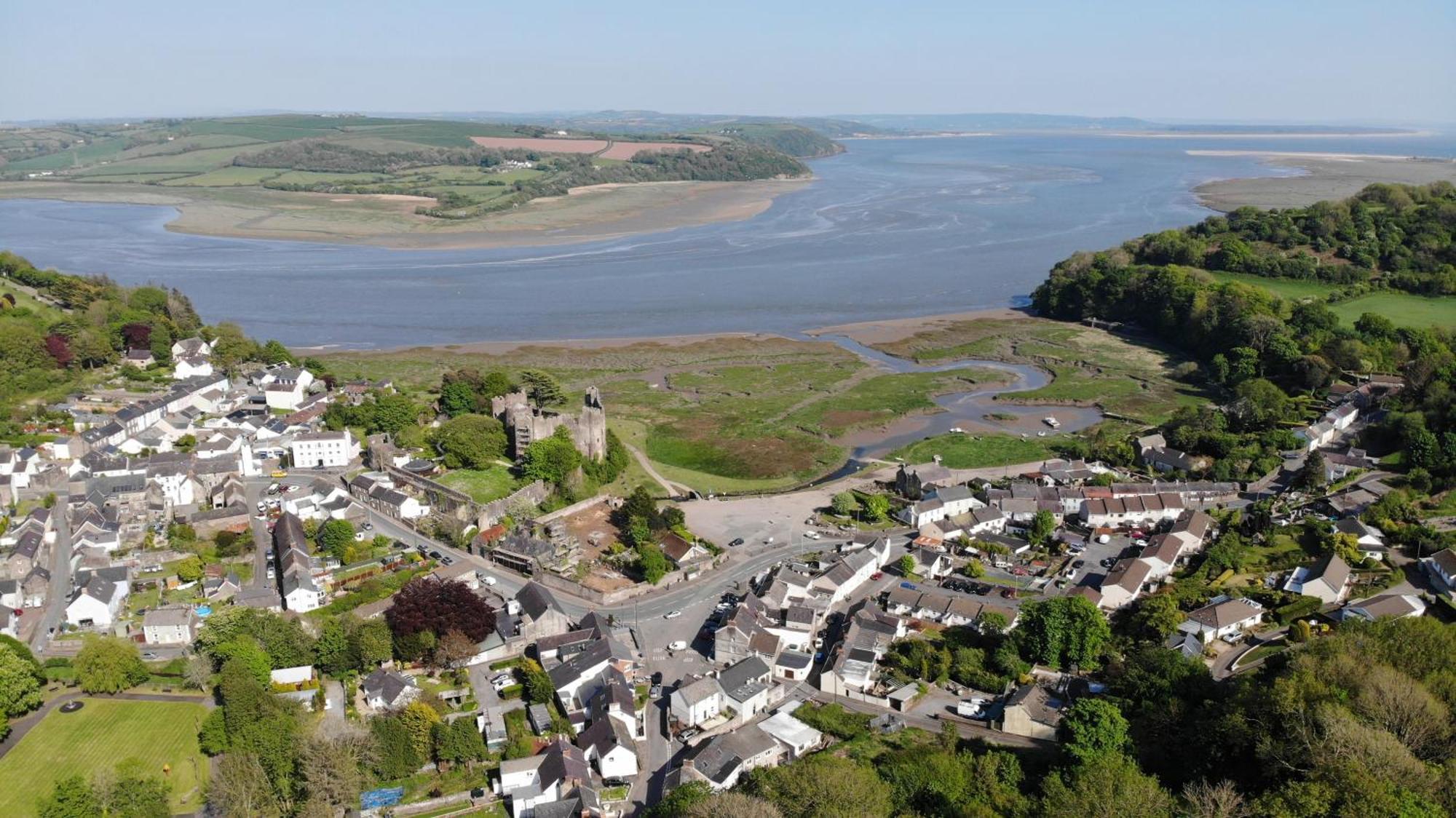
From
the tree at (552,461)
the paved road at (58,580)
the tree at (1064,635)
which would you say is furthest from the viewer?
the tree at (552,461)

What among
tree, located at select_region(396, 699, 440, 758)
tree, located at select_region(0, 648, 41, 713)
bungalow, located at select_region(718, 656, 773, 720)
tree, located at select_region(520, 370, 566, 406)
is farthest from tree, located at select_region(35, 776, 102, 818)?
tree, located at select_region(520, 370, 566, 406)

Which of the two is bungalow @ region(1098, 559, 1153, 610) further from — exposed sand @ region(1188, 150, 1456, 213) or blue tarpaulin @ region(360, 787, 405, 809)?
exposed sand @ region(1188, 150, 1456, 213)

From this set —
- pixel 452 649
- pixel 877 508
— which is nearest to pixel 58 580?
pixel 452 649

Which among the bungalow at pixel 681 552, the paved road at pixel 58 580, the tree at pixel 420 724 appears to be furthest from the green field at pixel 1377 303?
the paved road at pixel 58 580

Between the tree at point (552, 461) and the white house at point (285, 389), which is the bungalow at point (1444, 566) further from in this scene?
the white house at point (285, 389)

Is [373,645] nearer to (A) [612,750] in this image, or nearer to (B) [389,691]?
(B) [389,691]

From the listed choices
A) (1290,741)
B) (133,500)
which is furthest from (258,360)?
(1290,741)

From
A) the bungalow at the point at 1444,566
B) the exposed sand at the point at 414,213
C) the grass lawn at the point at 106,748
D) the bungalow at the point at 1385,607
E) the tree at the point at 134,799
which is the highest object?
the exposed sand at the point at 414,213

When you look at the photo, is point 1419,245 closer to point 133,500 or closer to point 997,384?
point 997,384
